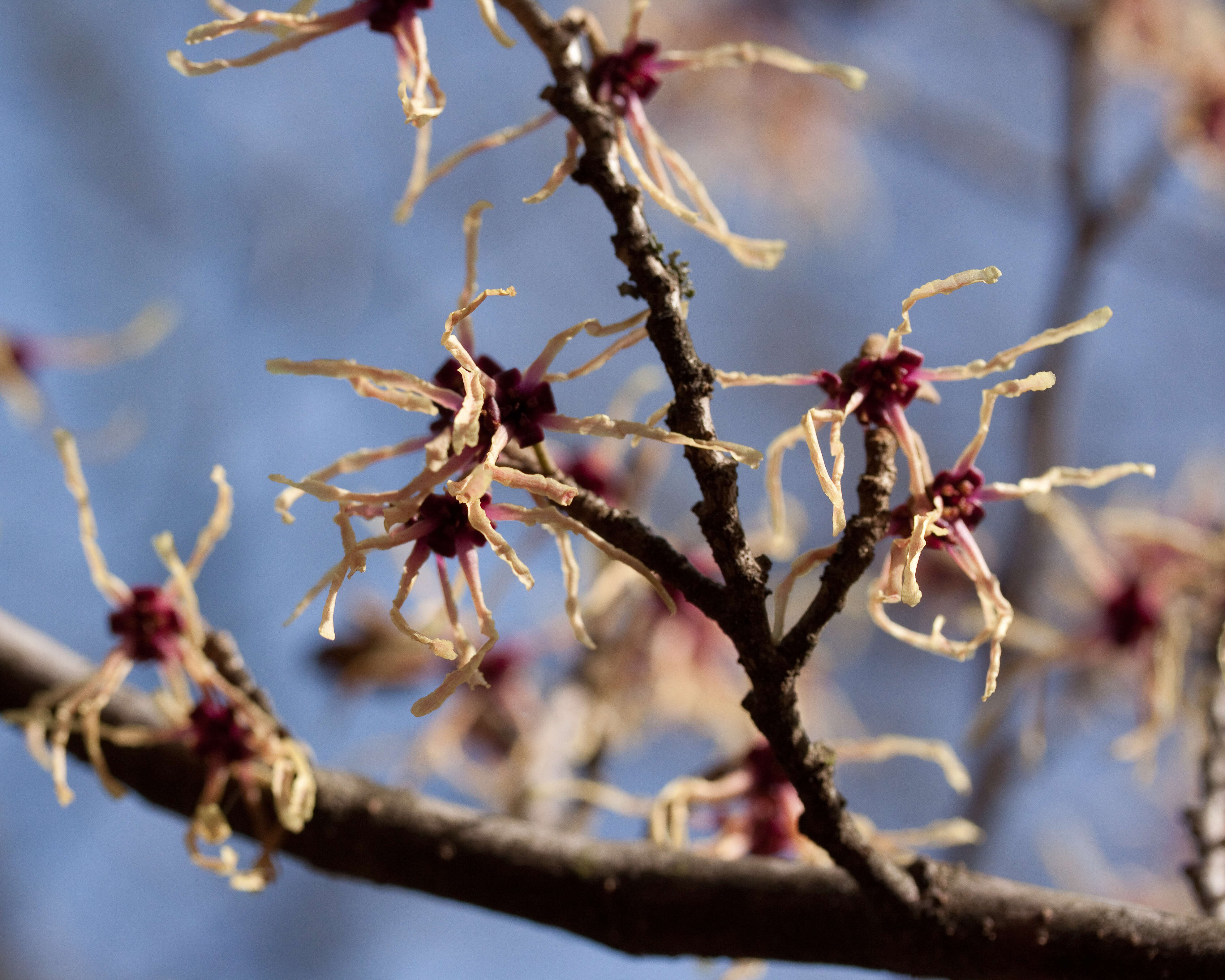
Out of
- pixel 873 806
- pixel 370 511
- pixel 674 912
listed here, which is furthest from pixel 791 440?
pixel 873 806

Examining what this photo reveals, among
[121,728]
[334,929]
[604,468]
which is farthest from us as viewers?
[334,929]

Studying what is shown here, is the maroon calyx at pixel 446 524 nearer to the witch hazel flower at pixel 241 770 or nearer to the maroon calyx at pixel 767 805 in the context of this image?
the witch hazel flower at pixel 241 770

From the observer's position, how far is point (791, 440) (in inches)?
30.3

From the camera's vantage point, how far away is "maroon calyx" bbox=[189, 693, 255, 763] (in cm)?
94

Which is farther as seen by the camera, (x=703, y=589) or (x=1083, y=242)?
(x=1083, y=242)

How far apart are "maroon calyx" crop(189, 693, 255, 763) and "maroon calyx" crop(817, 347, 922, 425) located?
591 mm

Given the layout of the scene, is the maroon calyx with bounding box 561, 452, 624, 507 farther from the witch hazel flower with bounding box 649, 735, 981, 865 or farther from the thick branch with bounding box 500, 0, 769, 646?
the thick branch with bounding box 500, 0, 769, 646

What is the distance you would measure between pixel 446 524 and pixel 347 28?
0.40 meters

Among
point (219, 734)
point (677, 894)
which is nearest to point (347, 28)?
point (219, 734)

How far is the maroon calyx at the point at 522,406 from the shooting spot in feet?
2.27

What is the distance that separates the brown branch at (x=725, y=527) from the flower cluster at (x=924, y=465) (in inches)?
0.9

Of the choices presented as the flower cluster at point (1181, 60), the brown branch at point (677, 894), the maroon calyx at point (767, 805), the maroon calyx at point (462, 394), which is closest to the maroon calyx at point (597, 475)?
the maroon calyx at point (767, 805)

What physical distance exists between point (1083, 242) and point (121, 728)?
2.14 meters

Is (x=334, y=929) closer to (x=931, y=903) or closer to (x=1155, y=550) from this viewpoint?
(x=1155, y=550)
